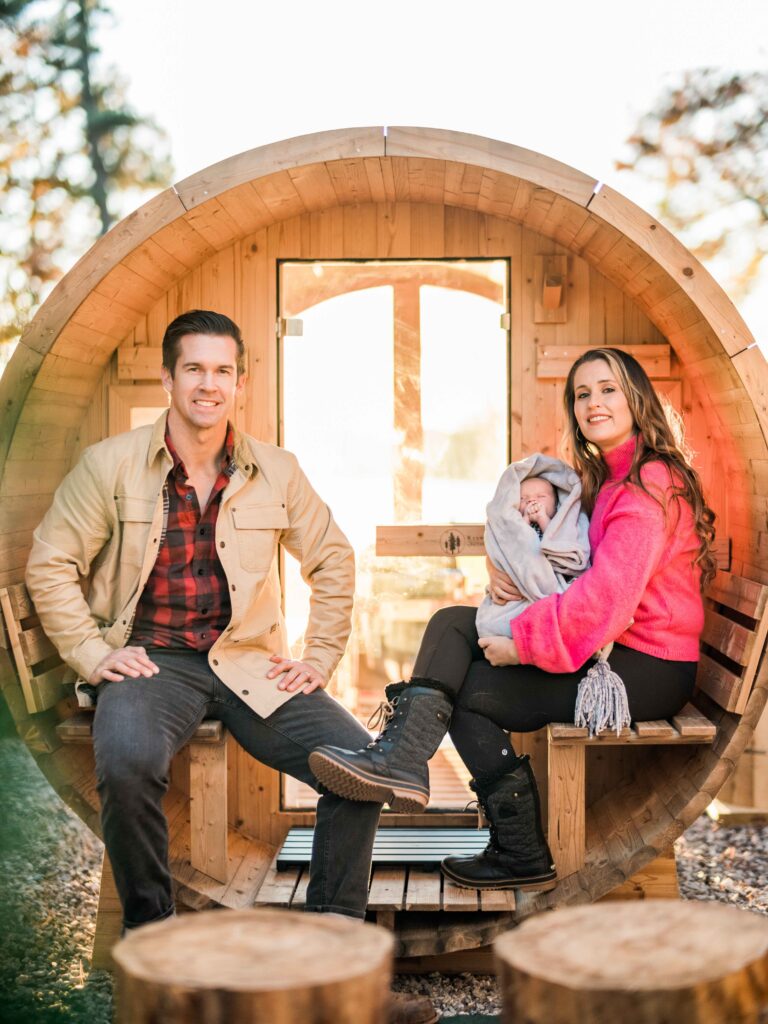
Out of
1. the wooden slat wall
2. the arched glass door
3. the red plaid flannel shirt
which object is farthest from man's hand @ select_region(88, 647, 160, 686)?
the wooden slat wall

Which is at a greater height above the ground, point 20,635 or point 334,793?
point 20,635

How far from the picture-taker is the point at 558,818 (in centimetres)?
385

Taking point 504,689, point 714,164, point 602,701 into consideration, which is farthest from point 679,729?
point 714,164

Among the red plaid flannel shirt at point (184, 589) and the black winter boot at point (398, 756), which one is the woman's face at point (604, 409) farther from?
the red plaid flannel shirt at point (184, 589)

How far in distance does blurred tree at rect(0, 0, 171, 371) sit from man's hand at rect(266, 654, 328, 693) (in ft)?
16.6

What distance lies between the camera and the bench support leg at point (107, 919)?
13.1ft

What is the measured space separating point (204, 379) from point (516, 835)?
1.83 meters

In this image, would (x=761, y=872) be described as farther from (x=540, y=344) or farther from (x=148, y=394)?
(x=148, y=394)

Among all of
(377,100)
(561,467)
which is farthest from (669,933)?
(377,100)

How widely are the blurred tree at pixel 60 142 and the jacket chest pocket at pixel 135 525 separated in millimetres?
4673

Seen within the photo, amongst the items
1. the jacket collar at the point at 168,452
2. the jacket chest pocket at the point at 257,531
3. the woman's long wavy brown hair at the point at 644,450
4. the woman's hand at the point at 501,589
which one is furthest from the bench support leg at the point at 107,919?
the woman's long wavy brown hair at the point at 644,450

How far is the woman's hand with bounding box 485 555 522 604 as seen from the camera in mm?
3832

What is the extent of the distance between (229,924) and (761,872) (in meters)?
3.72

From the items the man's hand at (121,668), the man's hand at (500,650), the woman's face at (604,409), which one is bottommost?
the man's hand at (121,668)
